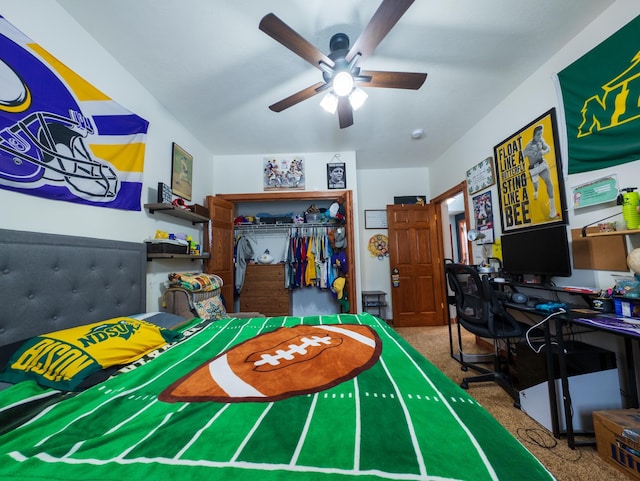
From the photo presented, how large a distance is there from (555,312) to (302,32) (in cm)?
248

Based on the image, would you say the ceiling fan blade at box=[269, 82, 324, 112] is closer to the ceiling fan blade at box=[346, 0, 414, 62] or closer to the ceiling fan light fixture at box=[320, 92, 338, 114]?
the ceiling fan light fixture at box=[320, 92, 338, 114]

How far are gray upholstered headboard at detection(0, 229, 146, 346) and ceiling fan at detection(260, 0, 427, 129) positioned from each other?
1617 mm

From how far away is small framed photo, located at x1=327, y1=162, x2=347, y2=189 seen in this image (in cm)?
329

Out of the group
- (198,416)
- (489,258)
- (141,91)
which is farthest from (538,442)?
(141,91)

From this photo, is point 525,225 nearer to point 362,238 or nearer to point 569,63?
point 569,63

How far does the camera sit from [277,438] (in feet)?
1.86

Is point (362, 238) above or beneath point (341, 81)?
beneath

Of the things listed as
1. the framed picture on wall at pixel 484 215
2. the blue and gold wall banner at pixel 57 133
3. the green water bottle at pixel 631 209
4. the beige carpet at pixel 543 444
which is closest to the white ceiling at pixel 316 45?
the blue and gold wall banner at pixel 57 133

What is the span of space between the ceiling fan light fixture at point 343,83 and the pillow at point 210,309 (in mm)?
2063

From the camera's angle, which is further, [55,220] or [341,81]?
[341,81]

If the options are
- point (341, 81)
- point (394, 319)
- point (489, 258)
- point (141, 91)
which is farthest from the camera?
point (394, 319)

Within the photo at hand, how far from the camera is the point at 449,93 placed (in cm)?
218

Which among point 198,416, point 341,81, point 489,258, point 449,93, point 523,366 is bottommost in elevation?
point 523,366

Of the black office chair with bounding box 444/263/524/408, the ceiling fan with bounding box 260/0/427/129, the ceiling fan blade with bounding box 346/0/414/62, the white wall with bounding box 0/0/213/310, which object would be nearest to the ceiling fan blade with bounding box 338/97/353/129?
the ceiling fan with bounding box 260/0/427/129
